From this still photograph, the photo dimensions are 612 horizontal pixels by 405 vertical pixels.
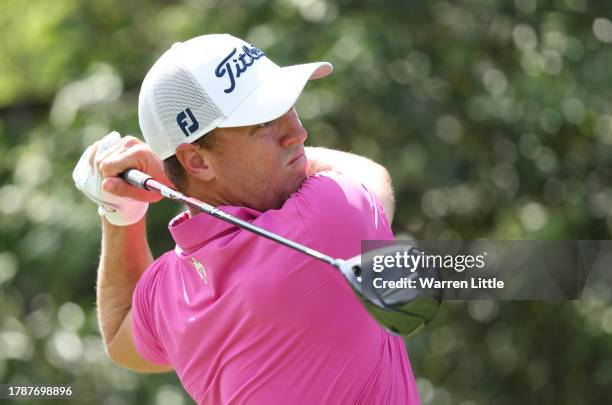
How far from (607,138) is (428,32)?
1048 millimetres

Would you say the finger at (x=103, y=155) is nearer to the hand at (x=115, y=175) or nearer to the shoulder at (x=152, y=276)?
the hand at (x=115, y=175)

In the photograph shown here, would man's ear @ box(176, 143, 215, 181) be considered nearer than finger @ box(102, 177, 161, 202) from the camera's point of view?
Yes

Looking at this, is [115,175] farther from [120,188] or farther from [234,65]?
[234,65]

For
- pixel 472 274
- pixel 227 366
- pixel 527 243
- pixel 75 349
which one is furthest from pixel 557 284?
pixel 227 366

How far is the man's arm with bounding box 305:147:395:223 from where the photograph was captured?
266 cm

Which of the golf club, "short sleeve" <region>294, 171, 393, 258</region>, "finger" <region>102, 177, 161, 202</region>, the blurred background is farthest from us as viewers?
the blurred background

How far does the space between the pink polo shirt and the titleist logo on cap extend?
265mm

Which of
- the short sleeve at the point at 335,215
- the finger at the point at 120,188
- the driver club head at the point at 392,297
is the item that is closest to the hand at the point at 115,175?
the finger at the point at 120,188

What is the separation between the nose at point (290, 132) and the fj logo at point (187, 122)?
18cm

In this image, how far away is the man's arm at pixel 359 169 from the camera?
2.66m

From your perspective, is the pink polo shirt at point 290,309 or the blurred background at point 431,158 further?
the blurred background at point 431,158

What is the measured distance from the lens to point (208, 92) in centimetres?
237

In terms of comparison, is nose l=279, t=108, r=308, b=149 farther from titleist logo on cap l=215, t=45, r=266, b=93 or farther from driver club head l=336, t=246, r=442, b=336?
driver club head l=336, t=246, r=442, b=336

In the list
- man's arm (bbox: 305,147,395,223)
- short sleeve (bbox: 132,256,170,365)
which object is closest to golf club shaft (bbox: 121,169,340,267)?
short sleeve (bbox: 132,256,170,365)
